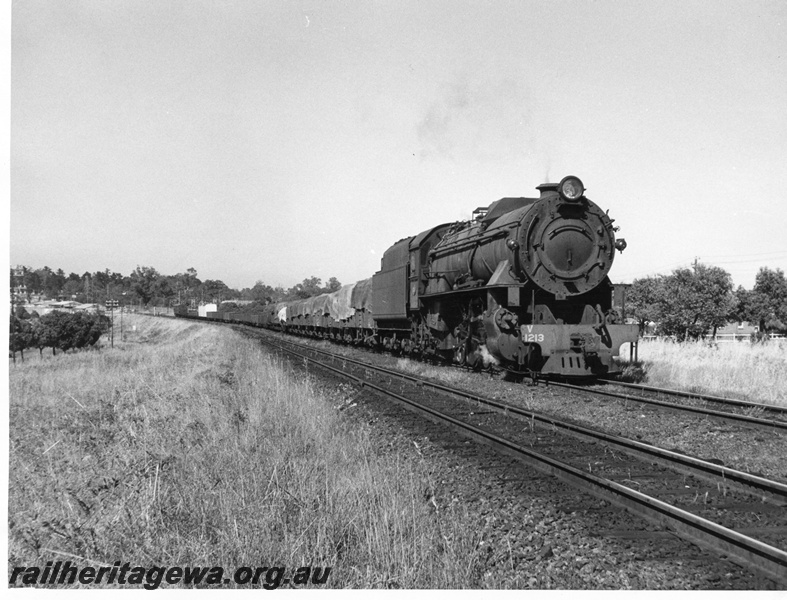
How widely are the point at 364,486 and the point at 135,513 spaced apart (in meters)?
1.91

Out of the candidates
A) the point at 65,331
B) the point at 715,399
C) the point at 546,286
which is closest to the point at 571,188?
the point at 546,286

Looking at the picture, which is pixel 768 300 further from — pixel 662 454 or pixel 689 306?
pixel 662 454

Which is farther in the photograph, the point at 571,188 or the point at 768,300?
the point at 768,300

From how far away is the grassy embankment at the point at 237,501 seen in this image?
4.18 metres

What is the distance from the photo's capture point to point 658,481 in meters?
5.75

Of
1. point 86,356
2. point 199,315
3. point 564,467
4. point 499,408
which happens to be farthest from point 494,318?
point 199,315

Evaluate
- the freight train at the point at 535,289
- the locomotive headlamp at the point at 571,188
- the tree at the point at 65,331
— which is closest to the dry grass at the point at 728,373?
the freight train at the point at 535,289

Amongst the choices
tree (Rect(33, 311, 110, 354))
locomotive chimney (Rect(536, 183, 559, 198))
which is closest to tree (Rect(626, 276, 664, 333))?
locomotive chimney (Rect(536, 183, 559, 198))

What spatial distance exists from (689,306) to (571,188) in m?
27.2

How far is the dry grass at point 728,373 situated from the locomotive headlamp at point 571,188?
4.48m

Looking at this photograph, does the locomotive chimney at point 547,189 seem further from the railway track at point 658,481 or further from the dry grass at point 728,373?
the railway track at point 658,481

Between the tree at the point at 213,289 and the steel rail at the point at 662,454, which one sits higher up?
the tree at the point at 213,289

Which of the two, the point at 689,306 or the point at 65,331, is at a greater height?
the point at 689,306

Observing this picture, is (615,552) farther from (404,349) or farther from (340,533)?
(404,349)
